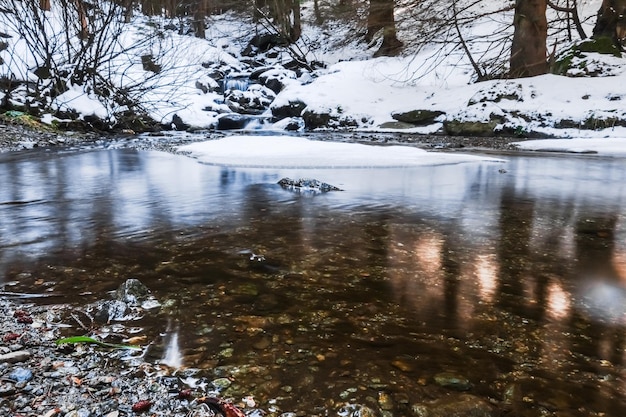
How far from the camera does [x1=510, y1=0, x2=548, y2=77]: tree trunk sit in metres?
10.2

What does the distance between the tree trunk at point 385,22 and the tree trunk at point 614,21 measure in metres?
4.70

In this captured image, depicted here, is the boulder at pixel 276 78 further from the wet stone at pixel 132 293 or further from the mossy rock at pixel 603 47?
the wet stone at pixel 132 293

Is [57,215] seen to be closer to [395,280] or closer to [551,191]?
[395,280]

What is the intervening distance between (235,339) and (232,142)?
601cm

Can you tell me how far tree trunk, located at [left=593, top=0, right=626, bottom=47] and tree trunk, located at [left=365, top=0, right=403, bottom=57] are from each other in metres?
4.70

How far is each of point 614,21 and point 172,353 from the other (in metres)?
12.6

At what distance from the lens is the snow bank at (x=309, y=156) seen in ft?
18.4

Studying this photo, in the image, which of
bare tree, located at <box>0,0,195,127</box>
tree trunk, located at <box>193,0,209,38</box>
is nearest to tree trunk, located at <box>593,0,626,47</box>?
bare tree, located at <box>0,0,195,127</box>

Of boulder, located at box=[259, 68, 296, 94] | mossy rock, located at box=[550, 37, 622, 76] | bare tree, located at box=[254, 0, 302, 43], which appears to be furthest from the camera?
bare tree, located at box=[254, 0, 302, 43]

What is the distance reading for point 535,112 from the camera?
Result: 9500 millimetres

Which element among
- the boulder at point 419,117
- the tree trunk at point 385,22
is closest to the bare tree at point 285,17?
the tree trunk at point 385,22

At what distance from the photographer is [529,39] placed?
10562mm

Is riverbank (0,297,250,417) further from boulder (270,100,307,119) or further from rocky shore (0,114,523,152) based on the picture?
boulder (270,100,307,119)

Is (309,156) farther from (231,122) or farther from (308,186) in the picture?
(231,122)
